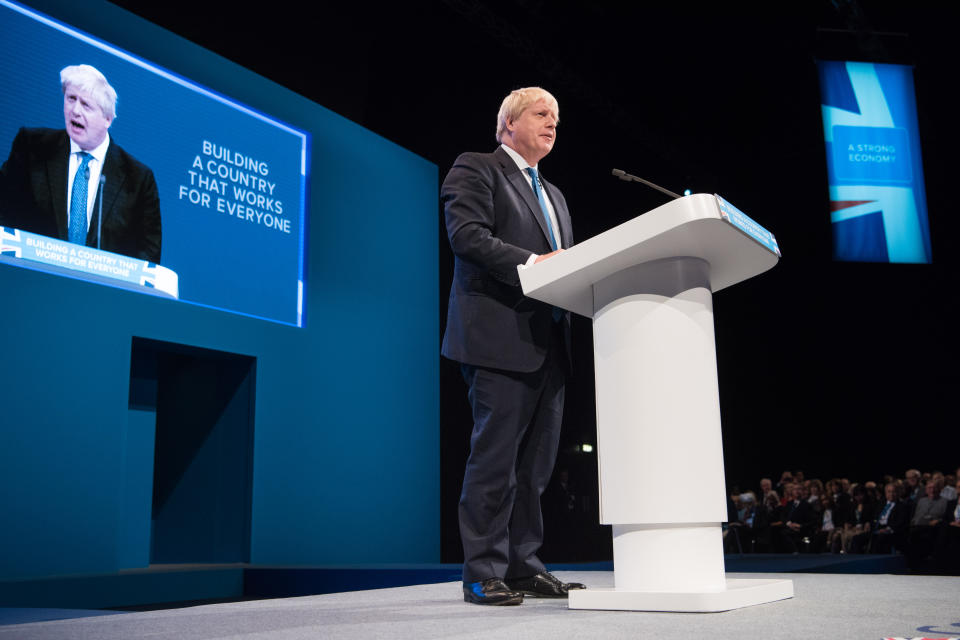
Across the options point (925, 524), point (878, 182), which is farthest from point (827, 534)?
point (878, 182)

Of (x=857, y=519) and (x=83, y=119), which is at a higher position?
(x=83, y=119)

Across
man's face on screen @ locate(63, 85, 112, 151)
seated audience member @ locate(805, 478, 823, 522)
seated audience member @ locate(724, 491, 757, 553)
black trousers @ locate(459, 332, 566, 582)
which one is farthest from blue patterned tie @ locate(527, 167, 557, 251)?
seated audience member @ locate(805, 478, 823, 522)

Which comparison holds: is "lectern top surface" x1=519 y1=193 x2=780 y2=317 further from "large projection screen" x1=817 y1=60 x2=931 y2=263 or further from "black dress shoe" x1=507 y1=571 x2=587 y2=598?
"large projection screen" x1=817 y1=60 x2=931 y2=263

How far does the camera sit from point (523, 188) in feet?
6.58

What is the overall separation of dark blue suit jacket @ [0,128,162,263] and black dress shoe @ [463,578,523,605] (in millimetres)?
3264

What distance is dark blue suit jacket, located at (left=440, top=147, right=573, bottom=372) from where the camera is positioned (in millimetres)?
1788

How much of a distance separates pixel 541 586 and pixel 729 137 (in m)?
7.84

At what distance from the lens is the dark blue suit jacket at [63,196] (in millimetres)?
3996

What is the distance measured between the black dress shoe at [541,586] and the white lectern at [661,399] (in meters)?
0.30

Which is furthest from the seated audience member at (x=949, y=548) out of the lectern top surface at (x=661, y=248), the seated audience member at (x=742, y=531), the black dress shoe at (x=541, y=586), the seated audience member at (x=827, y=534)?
the lectern top surface at (x=661, y=248)

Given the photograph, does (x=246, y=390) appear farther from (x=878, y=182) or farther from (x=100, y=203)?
(x=878, y=182)

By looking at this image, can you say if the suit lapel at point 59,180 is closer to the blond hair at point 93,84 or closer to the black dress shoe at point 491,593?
the blond hair at point 93,84

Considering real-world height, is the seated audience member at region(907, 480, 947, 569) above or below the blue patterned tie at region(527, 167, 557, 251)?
below

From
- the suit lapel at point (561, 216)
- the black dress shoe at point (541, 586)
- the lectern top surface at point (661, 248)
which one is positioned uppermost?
the suit lapel at point (561, 216)
